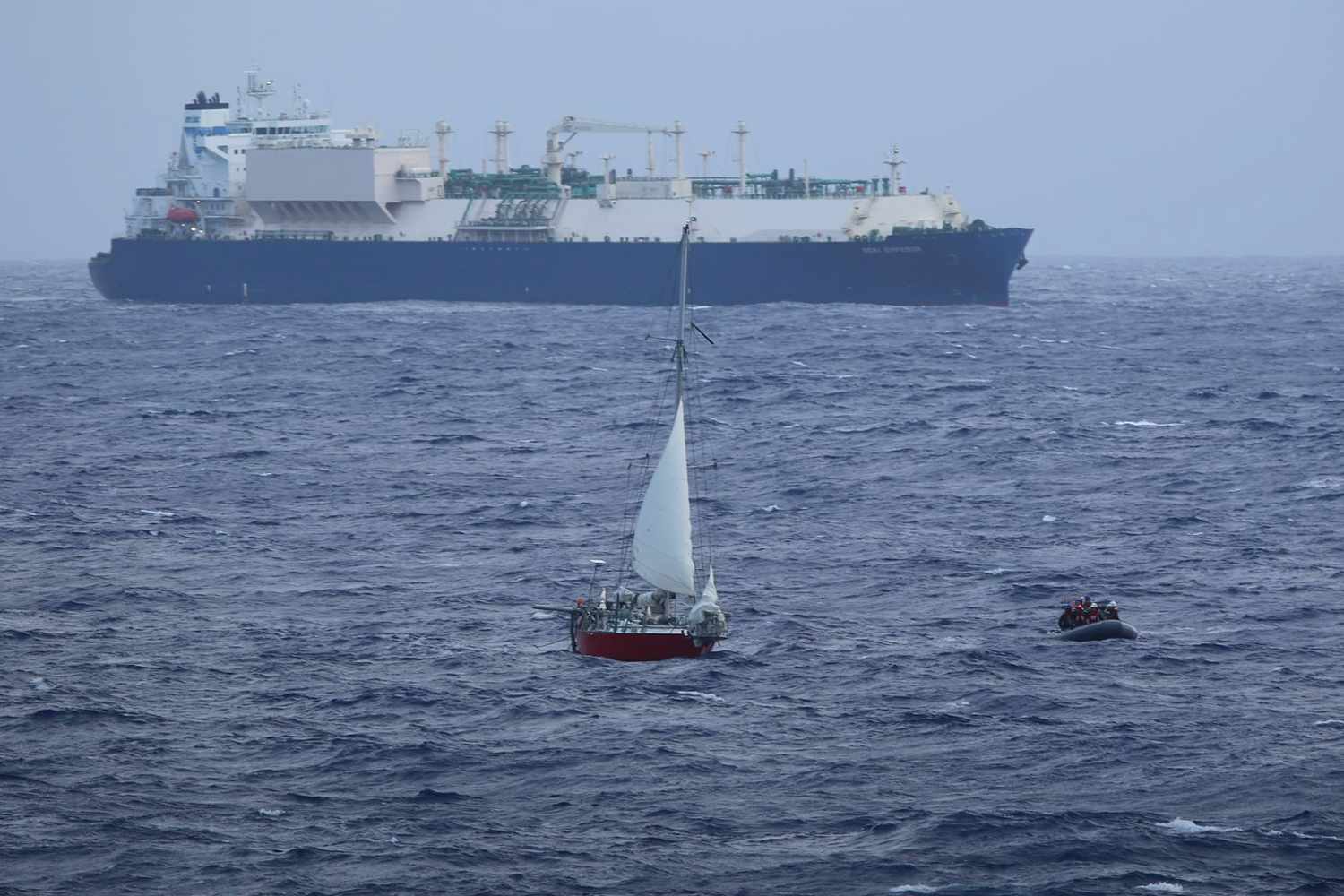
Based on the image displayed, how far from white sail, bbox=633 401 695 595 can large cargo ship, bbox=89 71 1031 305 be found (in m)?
80.4

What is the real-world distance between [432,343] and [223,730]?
7286 centimetres

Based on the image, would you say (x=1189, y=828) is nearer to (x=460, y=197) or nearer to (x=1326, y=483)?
(x=1326, y=483)

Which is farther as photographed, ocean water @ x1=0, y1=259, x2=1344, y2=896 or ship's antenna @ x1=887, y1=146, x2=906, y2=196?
ship's antenna @ x1=887, y1=146, x2=906, y2=196

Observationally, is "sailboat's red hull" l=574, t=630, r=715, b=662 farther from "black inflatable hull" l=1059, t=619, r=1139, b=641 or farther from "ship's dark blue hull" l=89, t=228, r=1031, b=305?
"ship's dark blue hull" l=89, t=228, r=1031, b=305

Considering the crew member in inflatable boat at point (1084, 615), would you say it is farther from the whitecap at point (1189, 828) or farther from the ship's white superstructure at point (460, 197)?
the ship's white superstructure at point (460, 197)

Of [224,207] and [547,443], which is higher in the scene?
[224,207]

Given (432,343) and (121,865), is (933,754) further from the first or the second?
(432,343)

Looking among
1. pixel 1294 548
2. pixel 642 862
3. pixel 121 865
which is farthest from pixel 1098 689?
pixel 121 865

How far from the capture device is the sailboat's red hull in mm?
35312

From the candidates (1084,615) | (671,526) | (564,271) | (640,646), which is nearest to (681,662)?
(640,646)

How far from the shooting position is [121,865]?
25.1 m

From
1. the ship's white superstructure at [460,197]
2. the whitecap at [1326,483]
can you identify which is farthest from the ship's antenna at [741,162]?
the whitecap at [1326,483]

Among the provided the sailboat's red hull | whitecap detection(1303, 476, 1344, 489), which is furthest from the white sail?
whitecap detection(1303, 476, 1344, 489)

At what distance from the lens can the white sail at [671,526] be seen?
35969 millimetres
